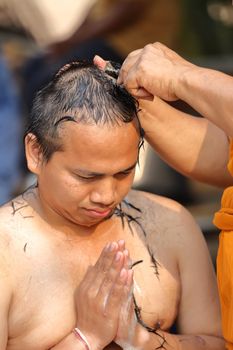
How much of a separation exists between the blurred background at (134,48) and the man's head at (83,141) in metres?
2.75

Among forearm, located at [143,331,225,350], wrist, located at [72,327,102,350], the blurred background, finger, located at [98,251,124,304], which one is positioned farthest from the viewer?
the blurred background

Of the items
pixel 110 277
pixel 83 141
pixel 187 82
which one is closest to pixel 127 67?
pixel 187 82

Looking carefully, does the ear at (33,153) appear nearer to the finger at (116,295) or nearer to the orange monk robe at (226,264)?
the finger at (116,295)

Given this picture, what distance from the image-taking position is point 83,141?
3.33 metres

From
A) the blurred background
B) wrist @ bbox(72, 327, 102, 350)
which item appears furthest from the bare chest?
the blurred background

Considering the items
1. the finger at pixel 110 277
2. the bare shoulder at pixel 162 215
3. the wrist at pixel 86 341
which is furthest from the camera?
the bare shoulder at pixel 162 215

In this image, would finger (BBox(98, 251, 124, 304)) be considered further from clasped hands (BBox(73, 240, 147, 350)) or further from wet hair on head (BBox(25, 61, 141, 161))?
wet hair on head (BBox(25, 61, 141, 161))

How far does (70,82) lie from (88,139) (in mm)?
214

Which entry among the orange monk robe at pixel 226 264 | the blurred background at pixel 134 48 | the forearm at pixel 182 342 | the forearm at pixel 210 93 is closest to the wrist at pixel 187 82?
the forearm at pixel 210 93

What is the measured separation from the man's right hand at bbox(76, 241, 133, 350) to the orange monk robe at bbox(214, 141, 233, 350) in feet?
1.21

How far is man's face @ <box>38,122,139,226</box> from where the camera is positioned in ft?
10.9

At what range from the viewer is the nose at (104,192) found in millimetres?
3348

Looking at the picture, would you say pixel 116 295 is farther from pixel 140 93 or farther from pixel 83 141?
pixel 140 93

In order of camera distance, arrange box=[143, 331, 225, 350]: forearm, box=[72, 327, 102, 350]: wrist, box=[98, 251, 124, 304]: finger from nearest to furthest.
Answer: box=[98, 251, 124, 304]: finger, box=[72, 327, 102, 350]: wrist, box=[143, 331, 225, 350]: forearm
